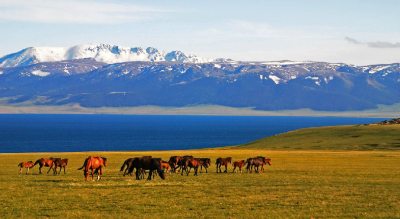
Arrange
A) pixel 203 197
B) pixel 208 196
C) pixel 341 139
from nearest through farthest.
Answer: pixel 203 197 < pixel 208 196 < pixel 341 139

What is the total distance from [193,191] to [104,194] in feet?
16.7

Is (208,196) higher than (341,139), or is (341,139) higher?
(208,196)

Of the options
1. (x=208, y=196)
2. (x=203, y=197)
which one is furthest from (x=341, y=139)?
(x=203, y=197)

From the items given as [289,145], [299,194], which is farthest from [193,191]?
[289,145]

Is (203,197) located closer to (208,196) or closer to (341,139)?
(208,196)

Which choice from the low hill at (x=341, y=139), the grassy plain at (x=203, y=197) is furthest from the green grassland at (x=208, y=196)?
the low hill at (x=341, y=139)

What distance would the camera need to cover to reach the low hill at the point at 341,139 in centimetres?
A: 9025

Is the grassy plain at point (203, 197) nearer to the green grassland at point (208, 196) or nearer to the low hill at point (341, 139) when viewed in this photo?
the green grassland at point (208, 196)

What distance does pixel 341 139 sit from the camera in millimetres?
100500

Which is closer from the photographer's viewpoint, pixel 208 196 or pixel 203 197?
pixel 203 197

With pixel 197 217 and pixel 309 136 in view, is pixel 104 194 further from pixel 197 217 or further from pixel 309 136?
pixel 309 136

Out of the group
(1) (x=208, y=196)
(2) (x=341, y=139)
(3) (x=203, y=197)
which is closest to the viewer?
(3) (x=203, y=197)

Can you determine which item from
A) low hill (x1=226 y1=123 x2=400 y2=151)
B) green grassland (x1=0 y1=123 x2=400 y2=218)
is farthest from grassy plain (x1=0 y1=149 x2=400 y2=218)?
low hill (x1=226 y1=123 x2=400 y2=151)

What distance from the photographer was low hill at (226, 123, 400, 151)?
90.2 meters
